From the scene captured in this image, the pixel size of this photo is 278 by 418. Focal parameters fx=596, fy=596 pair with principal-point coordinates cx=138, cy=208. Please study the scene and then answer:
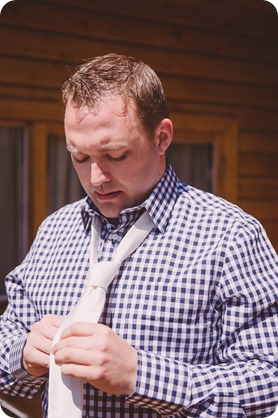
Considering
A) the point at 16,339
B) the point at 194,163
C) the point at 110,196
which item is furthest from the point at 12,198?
the point at 110,196

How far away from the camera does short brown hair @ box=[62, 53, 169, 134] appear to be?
3.92 feet

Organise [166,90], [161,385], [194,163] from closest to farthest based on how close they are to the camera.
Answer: [161,385] → [166,90] → [194,163]

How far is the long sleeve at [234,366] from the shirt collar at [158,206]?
0.17 metres

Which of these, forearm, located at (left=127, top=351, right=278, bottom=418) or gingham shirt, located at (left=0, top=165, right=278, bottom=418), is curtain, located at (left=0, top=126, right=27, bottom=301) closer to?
gingham shirt, located at (left=0, top=165, right=278, bottom=418)

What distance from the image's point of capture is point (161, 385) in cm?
113

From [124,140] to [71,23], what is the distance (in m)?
2.82

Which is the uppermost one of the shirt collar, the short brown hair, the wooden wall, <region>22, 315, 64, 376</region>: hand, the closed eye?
the wooden wall

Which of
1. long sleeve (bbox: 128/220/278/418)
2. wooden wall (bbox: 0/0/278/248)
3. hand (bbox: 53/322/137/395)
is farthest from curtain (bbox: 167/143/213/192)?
hand (bbox: 53/322/137/395)

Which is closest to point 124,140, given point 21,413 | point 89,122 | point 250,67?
point 89,122

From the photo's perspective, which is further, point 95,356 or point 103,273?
point 103,273

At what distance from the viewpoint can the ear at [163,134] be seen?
1282mm

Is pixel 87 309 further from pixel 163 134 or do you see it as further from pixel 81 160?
pixel 163 134

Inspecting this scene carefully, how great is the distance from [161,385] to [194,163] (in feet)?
12.0

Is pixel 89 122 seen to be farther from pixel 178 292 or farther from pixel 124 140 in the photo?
pixel 178 292
